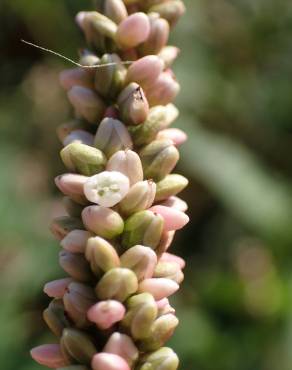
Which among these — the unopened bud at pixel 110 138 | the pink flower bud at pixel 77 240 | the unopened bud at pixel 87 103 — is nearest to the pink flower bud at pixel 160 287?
the pink flower bud at pixel 77 240

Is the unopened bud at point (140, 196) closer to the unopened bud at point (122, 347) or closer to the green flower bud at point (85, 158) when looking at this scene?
the green flower bud at point (85, 158)

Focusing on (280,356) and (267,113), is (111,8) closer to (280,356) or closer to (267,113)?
(280,356)

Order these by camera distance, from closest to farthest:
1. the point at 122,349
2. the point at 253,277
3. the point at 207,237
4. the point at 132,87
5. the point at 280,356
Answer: the point at 122,349 < the point at 132,87 < the point at 280,356 < the point at 253,277 < the point at 207,237

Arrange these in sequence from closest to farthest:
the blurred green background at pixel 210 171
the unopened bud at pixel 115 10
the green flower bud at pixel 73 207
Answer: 1. the green flower bud at pixel 73 207
2. the unopened bud at pixel 115 10
3. the blurred green background at pixel 210 171

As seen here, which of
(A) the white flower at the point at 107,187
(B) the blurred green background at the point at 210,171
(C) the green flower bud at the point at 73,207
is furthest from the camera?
(B) the blurred green background at the point at 210,171

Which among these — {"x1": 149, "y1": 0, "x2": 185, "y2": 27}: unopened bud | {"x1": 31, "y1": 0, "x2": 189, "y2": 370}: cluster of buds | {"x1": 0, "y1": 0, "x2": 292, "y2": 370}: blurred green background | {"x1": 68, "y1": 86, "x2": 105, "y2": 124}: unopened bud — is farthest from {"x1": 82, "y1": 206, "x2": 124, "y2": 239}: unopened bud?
{"x1": 0, "y1": 0, "x2": 292, "y2": 370}: blurred green background

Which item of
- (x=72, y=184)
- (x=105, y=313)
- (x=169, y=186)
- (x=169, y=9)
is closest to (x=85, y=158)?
(x=72, y=184)

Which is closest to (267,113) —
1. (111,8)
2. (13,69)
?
(13,69)
